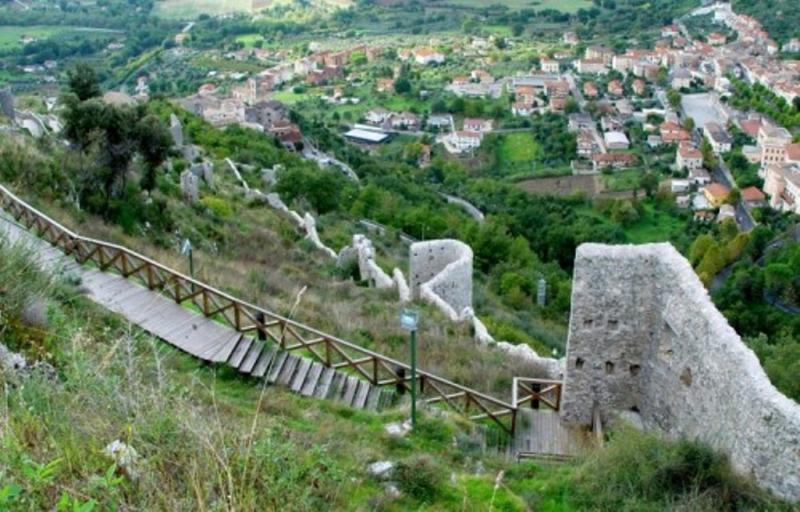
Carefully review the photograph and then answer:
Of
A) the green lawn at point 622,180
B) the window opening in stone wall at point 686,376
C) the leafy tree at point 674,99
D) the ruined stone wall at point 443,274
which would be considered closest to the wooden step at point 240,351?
the window opening in stone wall at point 686,376

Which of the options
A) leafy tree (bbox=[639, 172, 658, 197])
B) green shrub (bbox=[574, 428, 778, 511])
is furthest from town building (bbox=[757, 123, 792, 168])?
green shrub (bbox=[574, 428, 778, 511])

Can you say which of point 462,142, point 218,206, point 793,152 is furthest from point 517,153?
point 218,206

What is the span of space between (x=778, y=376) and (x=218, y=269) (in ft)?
38.2

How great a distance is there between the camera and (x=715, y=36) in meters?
106

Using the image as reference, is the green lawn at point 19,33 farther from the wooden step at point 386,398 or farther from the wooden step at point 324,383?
the wooden step at point 386,398

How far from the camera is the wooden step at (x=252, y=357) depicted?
10.3m

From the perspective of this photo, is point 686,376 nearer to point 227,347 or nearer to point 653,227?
point 227,347

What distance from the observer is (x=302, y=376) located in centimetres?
1040

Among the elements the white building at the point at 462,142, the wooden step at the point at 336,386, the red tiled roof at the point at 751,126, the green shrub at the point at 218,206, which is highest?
the wooden step at the point at 336,386

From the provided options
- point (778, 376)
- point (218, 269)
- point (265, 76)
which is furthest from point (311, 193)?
point (265, 76)

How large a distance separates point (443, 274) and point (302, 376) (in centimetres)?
726

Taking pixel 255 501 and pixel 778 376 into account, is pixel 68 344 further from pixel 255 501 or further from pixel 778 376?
pixel 778 376

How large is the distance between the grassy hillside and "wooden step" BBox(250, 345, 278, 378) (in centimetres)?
28

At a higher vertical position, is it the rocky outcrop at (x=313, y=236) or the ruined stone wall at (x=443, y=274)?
the ruined stone wall at (x=443, y=274)
